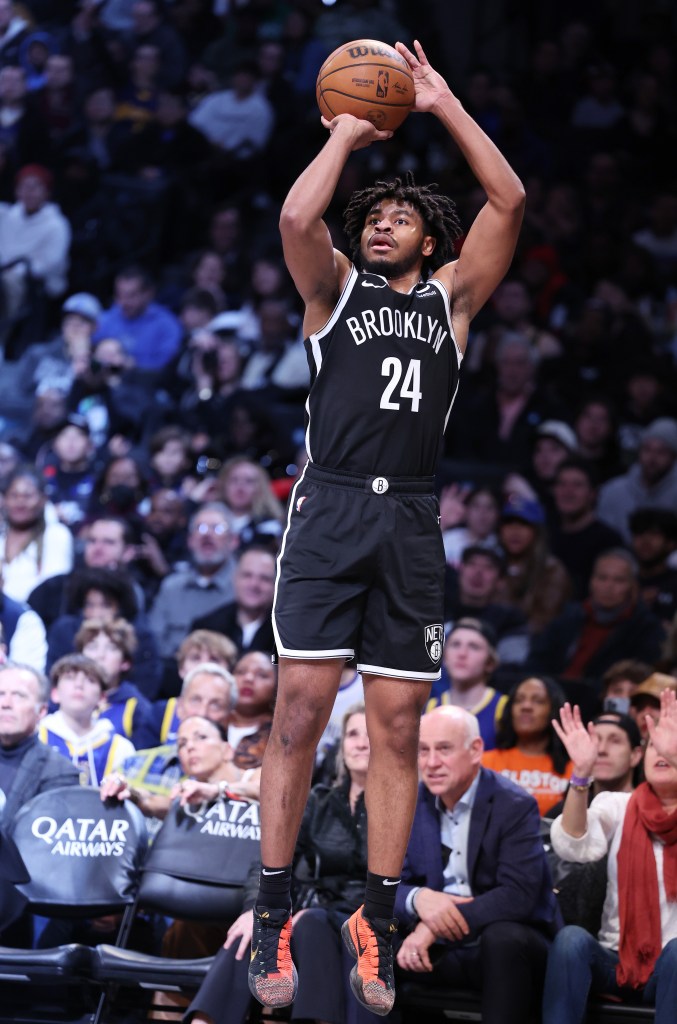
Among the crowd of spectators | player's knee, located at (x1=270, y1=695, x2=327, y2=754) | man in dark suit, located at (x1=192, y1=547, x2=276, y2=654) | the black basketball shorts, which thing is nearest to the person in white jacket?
the crowd of spectators

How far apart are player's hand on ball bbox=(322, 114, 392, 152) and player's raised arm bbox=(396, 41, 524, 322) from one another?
171 mm

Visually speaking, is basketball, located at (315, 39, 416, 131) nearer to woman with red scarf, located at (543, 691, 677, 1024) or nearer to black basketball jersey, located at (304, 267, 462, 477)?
black basketball jersey, located at (304, 267, 462, 477)

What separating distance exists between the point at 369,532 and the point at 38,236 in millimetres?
9087

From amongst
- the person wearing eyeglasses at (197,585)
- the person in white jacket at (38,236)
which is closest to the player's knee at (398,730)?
the person wearing eyeglasses at (197,585)

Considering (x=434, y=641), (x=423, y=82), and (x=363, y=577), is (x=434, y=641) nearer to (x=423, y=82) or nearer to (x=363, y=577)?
(x=363, y=577)

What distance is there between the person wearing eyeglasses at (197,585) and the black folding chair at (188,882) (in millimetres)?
2521

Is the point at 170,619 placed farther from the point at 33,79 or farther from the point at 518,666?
the point at 33,79

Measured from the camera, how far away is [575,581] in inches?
349

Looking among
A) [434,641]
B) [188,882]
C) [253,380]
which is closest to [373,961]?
[434,641]

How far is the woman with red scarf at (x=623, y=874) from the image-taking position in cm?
517

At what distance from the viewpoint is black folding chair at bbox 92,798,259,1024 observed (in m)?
5.41

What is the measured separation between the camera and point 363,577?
4.12 metres

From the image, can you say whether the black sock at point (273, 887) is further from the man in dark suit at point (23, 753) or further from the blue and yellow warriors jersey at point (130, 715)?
the blue and yellow warriors jersey at point (130, 715)

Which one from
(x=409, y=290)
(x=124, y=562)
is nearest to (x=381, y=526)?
(x=409, y=290)
